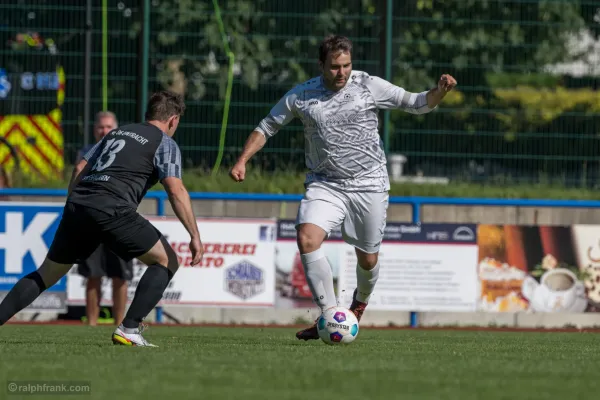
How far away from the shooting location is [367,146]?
9.25 metres

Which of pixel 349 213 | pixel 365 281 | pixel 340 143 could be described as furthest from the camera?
pixel 365 281

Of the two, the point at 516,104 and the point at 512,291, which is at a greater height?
the point at 516,104

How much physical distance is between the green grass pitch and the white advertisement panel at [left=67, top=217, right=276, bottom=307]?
408 cm

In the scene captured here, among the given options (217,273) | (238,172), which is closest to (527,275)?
(217,273)

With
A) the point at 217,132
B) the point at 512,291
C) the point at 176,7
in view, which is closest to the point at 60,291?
the point at 217,132

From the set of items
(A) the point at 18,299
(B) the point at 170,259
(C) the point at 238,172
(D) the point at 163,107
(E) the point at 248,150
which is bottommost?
(A) the point at 18,299

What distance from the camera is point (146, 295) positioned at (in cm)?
808

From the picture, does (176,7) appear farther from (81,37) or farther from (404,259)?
(404,259)

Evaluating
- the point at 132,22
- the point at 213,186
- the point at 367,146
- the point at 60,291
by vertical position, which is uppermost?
the point at 132,22

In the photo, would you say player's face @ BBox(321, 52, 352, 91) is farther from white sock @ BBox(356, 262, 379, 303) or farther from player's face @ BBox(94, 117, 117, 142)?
player's face @ BBox(94, 117, 117, 142)

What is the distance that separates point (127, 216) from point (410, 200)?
21.2 ft

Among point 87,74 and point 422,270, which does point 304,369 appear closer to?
point 422,270

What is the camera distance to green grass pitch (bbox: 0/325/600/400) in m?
5.47

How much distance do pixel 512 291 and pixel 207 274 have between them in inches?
130
